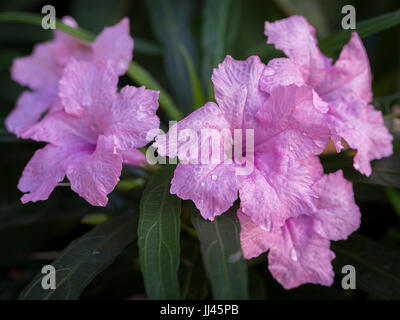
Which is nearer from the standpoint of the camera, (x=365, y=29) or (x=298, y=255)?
(x=298, y=255)

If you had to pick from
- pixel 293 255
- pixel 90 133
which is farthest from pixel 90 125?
pixel 293 255

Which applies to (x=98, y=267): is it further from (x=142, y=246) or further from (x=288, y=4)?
(x=288, y=4)

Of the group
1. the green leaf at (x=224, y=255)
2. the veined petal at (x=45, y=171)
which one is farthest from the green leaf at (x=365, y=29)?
the veined petal at (x=45, y=171)

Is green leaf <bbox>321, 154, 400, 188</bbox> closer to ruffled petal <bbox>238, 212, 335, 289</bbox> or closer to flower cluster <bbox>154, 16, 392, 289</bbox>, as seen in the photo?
flower cluster <bbox>154, 16, 392, 289</bbox>

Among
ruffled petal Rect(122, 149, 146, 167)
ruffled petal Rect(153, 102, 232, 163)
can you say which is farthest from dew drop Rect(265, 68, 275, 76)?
ruffled petal Rect(122, 149, 146, 167)

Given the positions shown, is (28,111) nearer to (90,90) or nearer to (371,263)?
(90,90)
